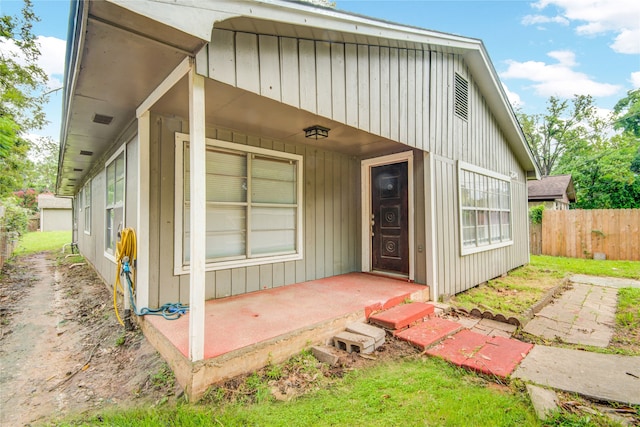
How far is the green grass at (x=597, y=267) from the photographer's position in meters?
6.88

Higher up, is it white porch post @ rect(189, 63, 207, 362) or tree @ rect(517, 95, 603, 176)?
tree @ rect(517, 95, 603, 176)

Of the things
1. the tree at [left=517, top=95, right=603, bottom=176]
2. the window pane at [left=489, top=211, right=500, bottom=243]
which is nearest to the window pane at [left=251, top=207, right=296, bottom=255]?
the window pane at [left=489, top=211, right=500, bottom=243]

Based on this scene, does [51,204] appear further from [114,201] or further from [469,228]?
[469,228]

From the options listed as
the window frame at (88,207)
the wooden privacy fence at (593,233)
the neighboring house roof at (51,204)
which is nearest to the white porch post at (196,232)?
the window frame at (88,207)

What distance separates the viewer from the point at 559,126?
24.5m

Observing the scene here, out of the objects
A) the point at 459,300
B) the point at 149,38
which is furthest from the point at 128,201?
the point at 459,300

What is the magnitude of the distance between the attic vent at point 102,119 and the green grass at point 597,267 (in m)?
9.13

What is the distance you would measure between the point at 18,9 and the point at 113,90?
261 inches

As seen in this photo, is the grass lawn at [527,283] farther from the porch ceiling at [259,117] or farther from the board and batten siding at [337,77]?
the porch ceiling at [259,117]

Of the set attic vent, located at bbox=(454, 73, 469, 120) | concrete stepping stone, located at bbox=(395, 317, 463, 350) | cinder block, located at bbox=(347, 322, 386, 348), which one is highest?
attic vent, located at bbox=(454, 73, 469, 120)

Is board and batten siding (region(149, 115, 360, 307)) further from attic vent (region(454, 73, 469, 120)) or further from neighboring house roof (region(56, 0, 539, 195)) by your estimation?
attic vent (region(454, 73, 469, 120))

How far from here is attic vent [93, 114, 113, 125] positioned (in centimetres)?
331

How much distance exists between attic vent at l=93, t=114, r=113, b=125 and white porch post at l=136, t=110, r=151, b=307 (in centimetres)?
67

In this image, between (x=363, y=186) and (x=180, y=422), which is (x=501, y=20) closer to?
(x=363, y=186)
